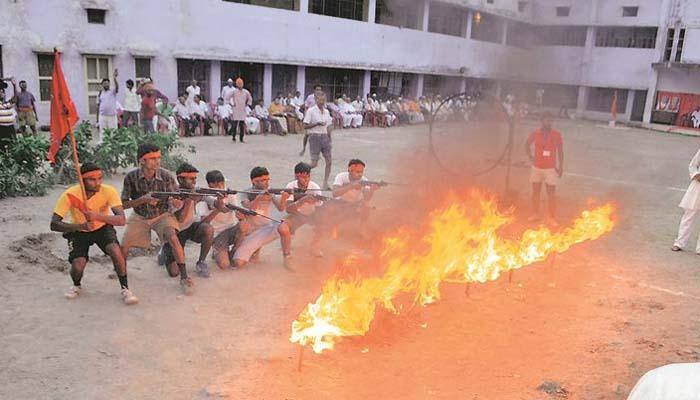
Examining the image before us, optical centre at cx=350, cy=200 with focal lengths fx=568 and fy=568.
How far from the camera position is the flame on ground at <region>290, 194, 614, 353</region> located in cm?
438

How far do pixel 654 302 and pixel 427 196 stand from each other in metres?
3.83

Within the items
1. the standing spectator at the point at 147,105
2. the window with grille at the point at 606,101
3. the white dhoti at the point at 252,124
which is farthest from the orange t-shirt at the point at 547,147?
the window with grille at the point at 606,101

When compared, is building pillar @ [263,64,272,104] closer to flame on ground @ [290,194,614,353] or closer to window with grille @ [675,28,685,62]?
flame on ground @ [290,194,614,353]

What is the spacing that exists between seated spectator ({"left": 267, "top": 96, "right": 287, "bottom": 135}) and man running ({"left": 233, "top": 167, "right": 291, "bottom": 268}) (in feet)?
39.2

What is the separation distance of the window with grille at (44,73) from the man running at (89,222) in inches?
464

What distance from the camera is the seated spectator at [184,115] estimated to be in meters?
16.0

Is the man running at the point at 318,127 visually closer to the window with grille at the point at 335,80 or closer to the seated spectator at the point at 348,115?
the seated spectator at the point at 348,115

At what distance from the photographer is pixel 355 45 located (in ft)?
73.8

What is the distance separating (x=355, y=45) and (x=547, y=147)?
15158 millimetres

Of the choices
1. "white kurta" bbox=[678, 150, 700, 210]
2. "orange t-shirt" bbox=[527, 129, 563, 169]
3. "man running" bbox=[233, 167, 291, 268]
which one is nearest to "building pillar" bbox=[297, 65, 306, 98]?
"orange t-shirt" bbox=[527, 129, 563, 169]

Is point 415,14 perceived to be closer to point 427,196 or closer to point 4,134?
point 427,196

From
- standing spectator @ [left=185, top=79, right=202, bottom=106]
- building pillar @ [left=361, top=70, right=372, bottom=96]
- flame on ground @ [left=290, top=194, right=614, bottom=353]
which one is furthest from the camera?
building pillar @ [left=361, top=70, right=372, bottom=96]

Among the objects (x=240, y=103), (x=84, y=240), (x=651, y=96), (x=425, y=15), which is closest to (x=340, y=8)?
(x=240, y=103)

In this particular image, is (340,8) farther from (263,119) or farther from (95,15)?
(95,15)
